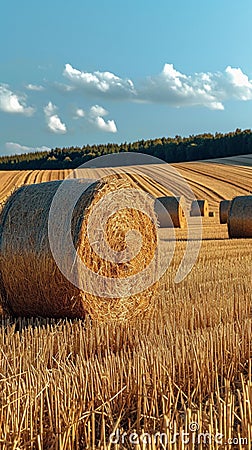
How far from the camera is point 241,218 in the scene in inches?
666

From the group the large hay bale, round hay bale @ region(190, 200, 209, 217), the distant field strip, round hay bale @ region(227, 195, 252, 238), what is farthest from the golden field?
the distant field strip

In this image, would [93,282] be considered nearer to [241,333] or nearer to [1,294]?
[1,294]

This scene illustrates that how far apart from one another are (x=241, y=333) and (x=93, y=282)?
180 cm

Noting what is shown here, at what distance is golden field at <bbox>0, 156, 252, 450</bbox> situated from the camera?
3.37 m

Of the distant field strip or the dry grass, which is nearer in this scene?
the dry grass

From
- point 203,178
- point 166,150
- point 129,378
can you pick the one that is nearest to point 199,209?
point 203,178

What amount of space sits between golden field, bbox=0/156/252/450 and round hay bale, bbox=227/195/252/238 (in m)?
8.88

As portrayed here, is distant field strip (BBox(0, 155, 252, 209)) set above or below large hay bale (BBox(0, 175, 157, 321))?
above

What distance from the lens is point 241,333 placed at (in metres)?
5.64

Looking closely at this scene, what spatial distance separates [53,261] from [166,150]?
180 feet

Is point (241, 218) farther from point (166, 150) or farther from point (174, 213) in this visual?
point (166, 150)

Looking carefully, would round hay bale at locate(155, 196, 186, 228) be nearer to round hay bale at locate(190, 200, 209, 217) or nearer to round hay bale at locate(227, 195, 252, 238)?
round hay bale at locate(190, 200, 209, 217)

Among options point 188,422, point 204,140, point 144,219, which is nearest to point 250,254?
point 144,219

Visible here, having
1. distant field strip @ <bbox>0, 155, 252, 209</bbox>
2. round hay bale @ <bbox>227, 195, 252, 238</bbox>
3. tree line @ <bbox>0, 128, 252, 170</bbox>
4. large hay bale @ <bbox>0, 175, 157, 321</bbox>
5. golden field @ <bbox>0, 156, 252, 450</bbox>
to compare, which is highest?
tree line @ <bbox>0, 128, 252, 170</bbox>
